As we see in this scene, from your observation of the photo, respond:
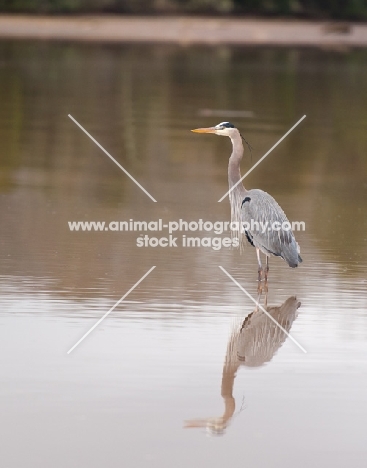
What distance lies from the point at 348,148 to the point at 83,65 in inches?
483

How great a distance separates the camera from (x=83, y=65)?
2652cm

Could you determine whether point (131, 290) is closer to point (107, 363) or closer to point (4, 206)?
point (107, 363)

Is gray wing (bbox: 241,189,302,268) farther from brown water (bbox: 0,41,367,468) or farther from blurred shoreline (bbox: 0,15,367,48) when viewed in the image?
blurred shoreline (bbox: 0,15,367,48)

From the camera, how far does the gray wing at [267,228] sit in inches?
A: 311

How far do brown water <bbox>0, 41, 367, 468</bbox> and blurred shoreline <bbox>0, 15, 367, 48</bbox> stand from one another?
1992 centimetres

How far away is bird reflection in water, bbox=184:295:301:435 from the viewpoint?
213 inches

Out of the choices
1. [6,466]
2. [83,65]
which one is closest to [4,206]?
[6,466]

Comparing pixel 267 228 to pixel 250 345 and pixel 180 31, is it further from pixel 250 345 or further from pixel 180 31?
pixel 180 31

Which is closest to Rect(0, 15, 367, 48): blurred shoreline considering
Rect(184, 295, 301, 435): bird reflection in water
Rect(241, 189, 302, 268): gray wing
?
Rect(241, 189, 302, 268): gray wing

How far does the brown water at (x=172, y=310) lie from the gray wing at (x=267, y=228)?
9.6 inches

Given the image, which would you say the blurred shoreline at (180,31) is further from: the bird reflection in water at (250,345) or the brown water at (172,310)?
the bird reflection in water at (250,345)

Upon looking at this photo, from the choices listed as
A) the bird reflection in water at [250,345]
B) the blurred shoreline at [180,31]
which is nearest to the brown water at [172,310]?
the bird reflection in water at [250,345]

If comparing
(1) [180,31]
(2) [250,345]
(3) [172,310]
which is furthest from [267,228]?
(1) [180,31]

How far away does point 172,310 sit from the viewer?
7324mm
